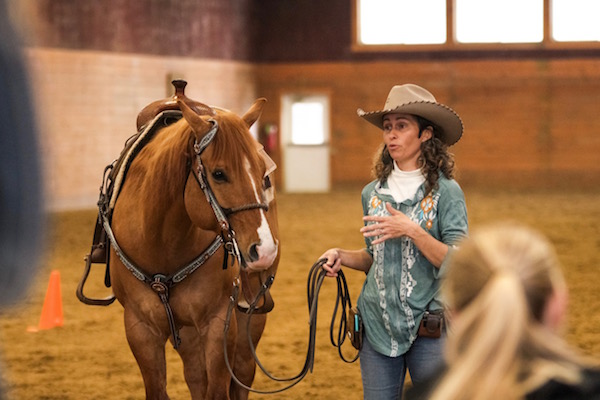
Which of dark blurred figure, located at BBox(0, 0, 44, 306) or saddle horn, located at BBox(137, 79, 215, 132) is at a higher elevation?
saddle horn, located at BBox(137, 79, 215, 132)

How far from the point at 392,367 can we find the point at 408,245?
0.45 metres

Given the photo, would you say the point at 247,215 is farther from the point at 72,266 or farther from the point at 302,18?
the point at 302,18

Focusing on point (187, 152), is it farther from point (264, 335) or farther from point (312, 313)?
point (264, 335)

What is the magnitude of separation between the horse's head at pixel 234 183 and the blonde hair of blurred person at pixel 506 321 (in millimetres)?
2080

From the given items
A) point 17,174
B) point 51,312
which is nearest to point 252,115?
point 17,174

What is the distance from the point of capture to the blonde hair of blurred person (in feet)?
4.56

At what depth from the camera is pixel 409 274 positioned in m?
3.46

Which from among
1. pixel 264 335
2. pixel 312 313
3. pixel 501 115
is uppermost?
pixel 501 115

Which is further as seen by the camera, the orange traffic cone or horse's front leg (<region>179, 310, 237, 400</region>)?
the orange traffic cone

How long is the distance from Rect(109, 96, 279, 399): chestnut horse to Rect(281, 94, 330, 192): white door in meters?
17.9

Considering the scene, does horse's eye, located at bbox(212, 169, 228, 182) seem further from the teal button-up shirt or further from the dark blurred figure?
the dark blurred figure

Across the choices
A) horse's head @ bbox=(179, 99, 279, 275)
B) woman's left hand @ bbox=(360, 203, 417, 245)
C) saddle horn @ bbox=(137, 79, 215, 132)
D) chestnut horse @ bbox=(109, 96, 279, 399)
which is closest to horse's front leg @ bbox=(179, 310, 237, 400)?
chestnut horse @ bbox=(109, 96, 279, 399)

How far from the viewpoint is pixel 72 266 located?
34.6ft

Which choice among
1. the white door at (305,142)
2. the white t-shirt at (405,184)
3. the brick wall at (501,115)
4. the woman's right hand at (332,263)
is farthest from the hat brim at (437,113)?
the white door at (305,142)
